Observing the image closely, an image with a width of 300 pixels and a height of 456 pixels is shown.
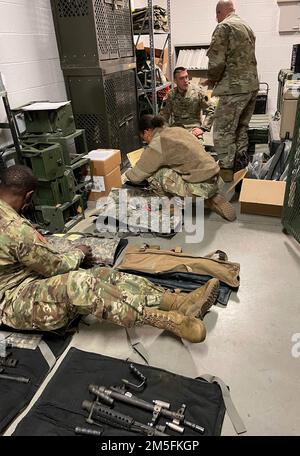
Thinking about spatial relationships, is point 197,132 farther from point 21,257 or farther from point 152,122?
point 21,257

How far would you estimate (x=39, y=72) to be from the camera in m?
3.37

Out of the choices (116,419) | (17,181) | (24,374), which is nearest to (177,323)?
(116,419)

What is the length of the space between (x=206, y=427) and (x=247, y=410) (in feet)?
0.70

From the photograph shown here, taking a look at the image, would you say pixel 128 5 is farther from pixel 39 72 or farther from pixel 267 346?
pixel 267 346

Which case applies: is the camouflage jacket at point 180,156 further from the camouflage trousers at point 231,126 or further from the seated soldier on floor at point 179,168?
the camouflage trousers at point 231,126

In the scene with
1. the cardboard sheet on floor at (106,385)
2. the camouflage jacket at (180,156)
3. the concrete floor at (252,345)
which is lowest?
the concrete floor at (252,345)

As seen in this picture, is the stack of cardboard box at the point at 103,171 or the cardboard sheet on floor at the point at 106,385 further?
the stack of cardboard box at the point at 103,171

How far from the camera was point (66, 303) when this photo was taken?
5.55ft

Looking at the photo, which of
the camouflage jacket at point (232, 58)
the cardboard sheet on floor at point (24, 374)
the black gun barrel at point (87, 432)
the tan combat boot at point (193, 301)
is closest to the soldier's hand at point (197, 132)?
the camouflage jacket at point (232, 58)

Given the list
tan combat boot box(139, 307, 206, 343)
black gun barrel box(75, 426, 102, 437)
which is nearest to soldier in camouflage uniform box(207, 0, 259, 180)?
tan combat boot box(139, 307, 206, 343)

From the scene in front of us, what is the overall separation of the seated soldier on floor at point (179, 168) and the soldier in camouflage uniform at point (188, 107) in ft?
4.96

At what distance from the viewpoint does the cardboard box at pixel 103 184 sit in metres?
3.49

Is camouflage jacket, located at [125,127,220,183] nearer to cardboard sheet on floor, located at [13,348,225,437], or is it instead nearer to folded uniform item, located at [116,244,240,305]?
folded uniform item, located at [116,244,240,305]

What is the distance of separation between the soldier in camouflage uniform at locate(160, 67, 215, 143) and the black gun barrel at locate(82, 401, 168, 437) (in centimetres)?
362
